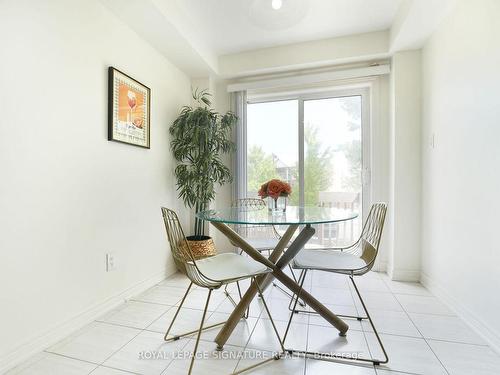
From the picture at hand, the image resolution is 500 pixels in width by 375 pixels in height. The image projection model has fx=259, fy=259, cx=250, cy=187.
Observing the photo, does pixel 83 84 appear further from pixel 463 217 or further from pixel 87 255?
pixel 463 217

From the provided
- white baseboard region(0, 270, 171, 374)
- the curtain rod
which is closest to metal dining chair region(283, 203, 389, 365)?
white baseboard region(0, 270, 171, 374)

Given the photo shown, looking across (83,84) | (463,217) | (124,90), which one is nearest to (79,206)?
(83,84)

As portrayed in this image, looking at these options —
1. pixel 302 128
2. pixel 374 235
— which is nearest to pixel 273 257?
pixel 374 235

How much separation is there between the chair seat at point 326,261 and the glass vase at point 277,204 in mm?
358

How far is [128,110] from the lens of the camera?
86.7 inches

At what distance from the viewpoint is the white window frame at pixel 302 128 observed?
3.04 metres

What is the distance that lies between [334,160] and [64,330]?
2.96 m

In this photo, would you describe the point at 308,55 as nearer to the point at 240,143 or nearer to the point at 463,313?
the point at 240,143

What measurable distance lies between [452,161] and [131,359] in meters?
2.60

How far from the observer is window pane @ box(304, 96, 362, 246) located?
3.12 metres

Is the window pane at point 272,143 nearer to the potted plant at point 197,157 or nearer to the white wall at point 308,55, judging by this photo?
the white wall at point 308,55

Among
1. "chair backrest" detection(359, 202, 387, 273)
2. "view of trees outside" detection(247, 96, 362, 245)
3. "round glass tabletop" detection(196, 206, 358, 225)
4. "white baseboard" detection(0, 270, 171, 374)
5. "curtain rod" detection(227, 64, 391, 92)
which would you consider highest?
"curtain rod" detection(227, 64, 391, 92)

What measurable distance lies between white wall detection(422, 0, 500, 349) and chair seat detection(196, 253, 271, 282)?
1410 millimetres

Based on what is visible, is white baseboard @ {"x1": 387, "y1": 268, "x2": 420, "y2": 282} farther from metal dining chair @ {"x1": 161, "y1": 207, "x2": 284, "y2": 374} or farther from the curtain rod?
the curtain rod
